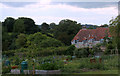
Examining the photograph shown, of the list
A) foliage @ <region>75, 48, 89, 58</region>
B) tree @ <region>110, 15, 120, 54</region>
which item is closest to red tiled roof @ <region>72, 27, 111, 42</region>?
foliage @ <region>75, 48, 89, 58</region>

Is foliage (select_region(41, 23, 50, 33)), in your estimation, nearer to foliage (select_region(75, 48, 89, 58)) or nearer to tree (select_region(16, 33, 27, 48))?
tree (select_region(16, 33, 27, 48))

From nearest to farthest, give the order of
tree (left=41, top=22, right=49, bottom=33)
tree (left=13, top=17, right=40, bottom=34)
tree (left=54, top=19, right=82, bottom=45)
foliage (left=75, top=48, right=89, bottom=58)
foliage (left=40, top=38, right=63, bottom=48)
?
foliage (left=75, top=48, right=89, bottom=58) → tree (left=13, top=17, right=40, bottom=34) → tree (left=41, top=22, right=49, bottom=33) → foliage (left=40, top=38, right=63, bottom=48) → tree (left=54, top=19, right=82, bottom=45)

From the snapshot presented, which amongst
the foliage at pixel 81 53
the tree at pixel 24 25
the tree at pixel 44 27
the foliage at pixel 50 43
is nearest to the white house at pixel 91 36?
the foliage at pixel 81 53

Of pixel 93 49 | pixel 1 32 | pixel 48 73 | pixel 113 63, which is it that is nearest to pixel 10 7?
pixel 1 32

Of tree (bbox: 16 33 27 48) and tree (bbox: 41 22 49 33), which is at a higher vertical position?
tree (bbox: 41 22 49 33)

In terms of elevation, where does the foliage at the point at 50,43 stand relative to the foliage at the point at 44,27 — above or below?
below

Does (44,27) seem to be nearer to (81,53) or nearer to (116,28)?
(81,53)

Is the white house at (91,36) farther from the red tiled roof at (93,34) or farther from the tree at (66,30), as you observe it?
the tree at (66,30)

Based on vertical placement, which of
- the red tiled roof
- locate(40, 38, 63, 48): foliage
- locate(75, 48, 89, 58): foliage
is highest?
the red tiled roof

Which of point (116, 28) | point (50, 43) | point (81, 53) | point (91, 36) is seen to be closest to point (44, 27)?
point (50, 43)

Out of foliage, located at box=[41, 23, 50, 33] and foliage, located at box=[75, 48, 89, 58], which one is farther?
foliage, located at box=[41, 23, 50, 33]

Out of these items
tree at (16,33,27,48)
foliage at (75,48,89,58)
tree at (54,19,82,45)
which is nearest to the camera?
foliage at (75,48,89,58)

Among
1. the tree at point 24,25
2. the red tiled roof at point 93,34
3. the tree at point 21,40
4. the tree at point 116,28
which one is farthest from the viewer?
the tree at point 21,40

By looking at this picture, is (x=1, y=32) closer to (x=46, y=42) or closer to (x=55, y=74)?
(x=55, y=74)
